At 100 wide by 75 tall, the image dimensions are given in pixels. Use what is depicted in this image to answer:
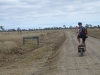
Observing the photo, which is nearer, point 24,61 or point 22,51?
point 24,61

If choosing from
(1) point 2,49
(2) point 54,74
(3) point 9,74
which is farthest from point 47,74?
(1) point 2,49

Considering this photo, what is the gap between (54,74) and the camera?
10.5 meters

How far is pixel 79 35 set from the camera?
54.3 ft

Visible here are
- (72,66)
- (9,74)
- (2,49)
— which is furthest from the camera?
(2,49)

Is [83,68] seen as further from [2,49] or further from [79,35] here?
[2,49]

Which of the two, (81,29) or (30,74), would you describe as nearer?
(30,74)

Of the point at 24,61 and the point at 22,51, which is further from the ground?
the point at 24,61

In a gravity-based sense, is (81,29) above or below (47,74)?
above

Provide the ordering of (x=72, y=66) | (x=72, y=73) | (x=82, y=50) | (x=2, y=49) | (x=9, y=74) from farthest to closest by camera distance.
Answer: (x=2, y=49) < (x=82, y=50) < (x=72, y=66) < (x=9, y=74) < (x=72, y=73)

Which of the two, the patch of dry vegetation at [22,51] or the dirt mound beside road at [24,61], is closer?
the dirt mound beside road at [24,61]

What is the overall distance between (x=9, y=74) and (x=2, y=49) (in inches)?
424

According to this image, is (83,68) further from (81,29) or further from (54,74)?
(81,29)

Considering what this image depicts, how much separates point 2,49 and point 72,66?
10851 millimetres

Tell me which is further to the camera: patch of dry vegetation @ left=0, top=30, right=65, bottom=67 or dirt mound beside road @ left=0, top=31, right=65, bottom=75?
patch of dry vegetation @ left=0, top=30, right=65, bottom=67
